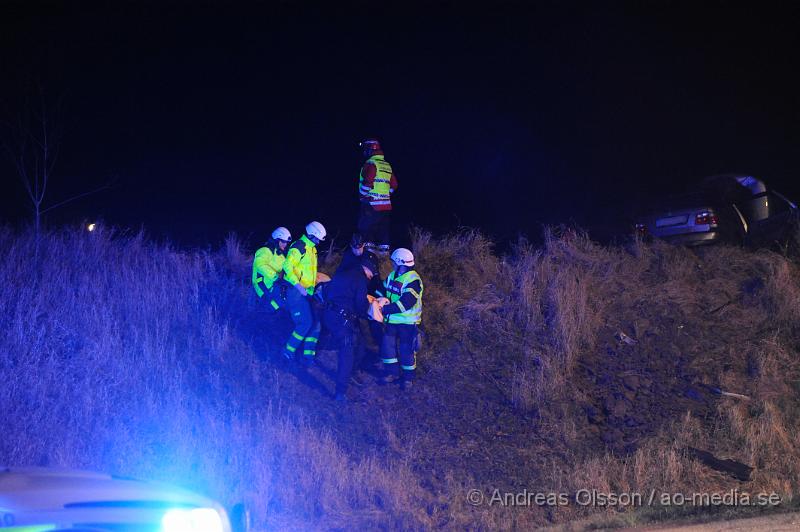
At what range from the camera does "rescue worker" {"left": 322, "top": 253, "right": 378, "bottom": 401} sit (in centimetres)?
1008

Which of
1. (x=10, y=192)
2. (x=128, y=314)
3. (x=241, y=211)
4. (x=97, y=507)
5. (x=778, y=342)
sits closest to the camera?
(x=97, y=507)

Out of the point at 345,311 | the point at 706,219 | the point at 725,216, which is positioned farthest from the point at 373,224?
the point at 725,216

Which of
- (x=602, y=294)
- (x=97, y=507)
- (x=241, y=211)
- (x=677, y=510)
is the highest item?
(x=241, y=211)

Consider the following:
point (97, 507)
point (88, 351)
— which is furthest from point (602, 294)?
point (97, 507)

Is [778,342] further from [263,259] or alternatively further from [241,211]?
[241,211]

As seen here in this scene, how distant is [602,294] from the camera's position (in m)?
12.2

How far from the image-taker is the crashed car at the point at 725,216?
1423 centimetres

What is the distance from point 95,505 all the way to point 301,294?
6513 millimetres

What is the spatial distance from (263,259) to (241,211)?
8.75 metres

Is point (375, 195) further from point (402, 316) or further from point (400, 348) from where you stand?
point (400, 348)

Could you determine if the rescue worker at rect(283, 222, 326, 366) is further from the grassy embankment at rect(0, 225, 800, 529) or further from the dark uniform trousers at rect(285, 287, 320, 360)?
the grassy embankment at rect(0, 225, 800, 529)

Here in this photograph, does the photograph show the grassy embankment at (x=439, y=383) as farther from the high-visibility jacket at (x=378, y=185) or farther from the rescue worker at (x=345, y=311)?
the high-visibility jacket at (x=378, y=185)

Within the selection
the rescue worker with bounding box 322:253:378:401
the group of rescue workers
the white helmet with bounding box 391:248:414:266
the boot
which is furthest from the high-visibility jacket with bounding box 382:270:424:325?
the boot

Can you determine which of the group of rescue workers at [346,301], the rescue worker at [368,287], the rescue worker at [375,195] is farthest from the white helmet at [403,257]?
the rescue worker at [375,195]
